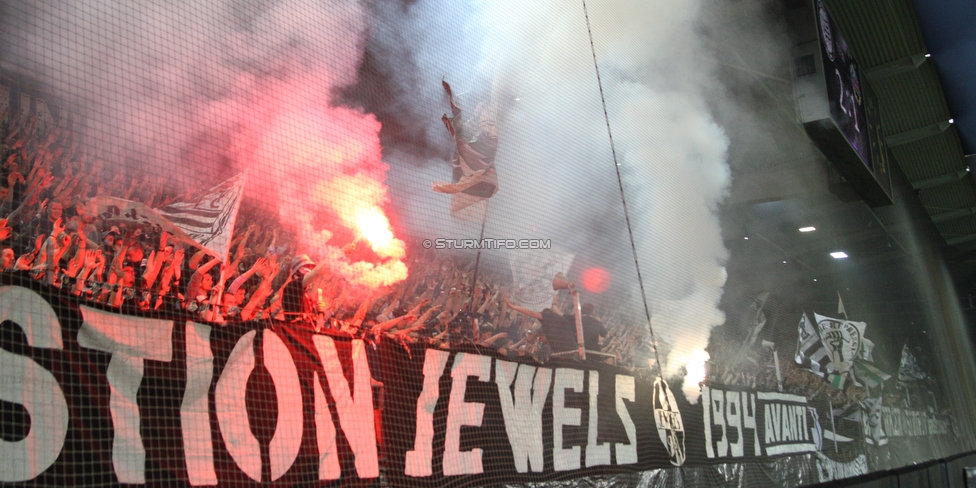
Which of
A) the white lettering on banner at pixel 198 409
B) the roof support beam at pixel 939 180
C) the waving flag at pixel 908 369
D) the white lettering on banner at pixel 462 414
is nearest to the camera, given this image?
the white lettering on banner at pixel 198 409

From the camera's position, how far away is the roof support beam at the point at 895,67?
27.8 ft

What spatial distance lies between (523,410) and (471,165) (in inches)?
69.3

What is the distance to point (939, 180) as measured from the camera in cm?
1194

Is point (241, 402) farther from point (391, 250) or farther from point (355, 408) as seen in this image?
point (391, 250)

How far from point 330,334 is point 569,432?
1953 mm

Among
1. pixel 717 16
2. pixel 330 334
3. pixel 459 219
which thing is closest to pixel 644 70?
pixel 717 16

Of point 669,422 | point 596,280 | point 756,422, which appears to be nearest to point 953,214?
point 756,422

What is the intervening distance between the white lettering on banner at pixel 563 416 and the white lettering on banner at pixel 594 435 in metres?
0.12

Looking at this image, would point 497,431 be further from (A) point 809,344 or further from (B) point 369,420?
(A) point 809,344

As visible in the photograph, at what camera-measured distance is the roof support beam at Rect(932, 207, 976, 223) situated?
1368 centimetres

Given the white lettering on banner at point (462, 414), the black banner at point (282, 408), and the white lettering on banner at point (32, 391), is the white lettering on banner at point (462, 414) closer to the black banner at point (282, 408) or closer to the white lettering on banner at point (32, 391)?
the black banner at point (282, 408)

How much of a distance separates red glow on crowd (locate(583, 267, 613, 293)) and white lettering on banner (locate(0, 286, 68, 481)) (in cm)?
371

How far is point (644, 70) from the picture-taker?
6875 mm

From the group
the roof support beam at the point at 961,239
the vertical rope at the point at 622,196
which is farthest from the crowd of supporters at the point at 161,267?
the roof support beam at the point at 961,239
